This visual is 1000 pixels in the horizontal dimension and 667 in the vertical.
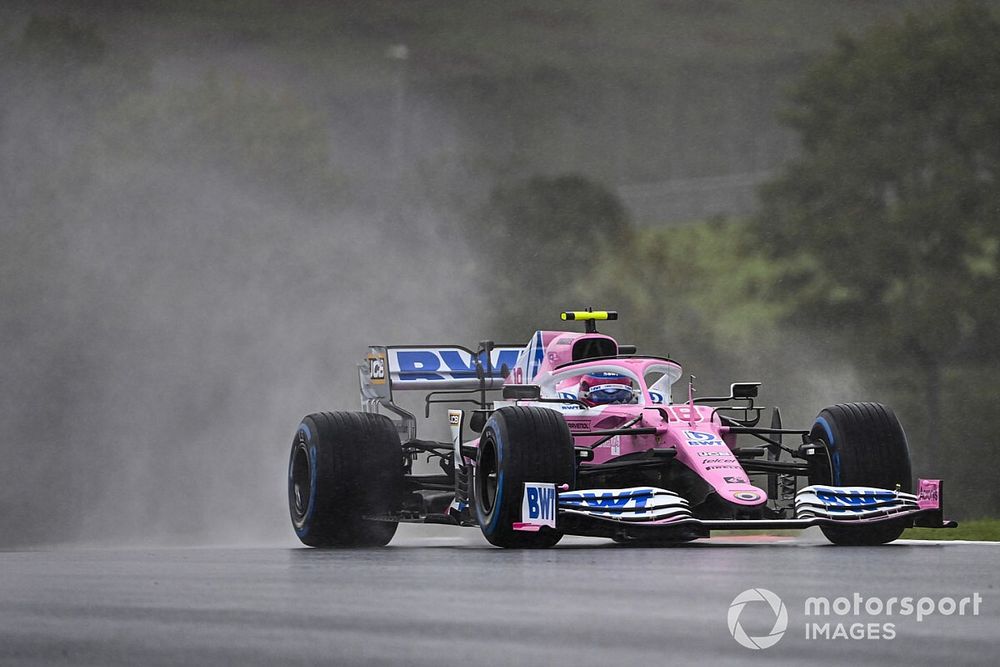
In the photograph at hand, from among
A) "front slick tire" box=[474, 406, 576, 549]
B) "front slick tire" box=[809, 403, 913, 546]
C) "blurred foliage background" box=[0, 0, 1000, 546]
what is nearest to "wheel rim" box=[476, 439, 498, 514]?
"front slick tire" box=[474, 406, 576, 549]

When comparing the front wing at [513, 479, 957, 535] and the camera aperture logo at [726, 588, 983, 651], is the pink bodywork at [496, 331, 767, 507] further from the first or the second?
the camera aperture logo at [726, 588, 983, 651]

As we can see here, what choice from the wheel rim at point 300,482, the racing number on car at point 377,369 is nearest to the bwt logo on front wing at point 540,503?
the wheel rim at point 300,482

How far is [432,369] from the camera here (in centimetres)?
1889

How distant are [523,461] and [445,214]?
24626 mm

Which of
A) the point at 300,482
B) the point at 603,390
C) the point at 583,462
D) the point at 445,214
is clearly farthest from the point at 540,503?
the point at 445,214

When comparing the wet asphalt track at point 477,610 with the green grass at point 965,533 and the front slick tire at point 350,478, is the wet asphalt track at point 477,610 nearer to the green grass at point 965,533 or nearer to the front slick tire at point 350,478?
the front slick tire at point 350,478

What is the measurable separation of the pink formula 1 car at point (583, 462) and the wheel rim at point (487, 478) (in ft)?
0.04

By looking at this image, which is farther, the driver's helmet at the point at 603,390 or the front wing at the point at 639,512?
A: the driver's helmet at the point at 603,390

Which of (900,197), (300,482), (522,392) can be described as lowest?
(300,482)

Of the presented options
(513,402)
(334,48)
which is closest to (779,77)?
(334,48)

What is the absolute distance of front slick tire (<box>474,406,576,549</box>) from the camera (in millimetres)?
13945

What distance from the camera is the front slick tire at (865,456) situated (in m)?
15.2

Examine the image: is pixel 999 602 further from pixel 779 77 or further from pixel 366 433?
pixel 779 77

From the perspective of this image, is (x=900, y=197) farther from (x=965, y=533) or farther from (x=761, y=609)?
(x=761, y=609)
